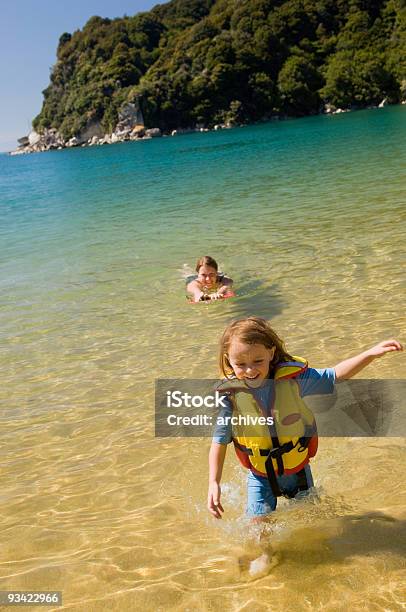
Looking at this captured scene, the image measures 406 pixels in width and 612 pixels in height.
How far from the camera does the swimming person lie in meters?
2.71

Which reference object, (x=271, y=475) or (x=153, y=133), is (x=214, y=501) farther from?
(x=153, y=133)

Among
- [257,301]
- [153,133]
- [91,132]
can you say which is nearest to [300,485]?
[257,301]

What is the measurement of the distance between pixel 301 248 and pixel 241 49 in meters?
123

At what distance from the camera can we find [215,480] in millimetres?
2701

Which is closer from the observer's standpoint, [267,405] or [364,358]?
[364,358]

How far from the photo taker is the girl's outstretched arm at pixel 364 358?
8.35 feet

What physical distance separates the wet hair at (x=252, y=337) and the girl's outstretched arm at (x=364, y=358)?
0.90 ft

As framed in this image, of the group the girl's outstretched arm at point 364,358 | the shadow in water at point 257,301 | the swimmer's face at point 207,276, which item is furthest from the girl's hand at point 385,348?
the swimmer's face at point 207,276

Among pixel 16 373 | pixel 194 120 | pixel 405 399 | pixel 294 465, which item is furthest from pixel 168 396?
pixel 194 120

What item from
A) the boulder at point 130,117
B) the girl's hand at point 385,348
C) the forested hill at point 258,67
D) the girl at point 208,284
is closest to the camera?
the girl's hand at point 385,348

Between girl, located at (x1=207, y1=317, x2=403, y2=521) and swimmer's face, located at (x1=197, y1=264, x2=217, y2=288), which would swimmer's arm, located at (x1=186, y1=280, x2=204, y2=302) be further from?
girl, located at (x1=207, y1=317, x2=403, y2=521)

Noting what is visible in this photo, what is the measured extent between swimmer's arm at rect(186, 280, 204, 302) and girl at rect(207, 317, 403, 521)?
5030 millimetres

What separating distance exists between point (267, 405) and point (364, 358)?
53 cm

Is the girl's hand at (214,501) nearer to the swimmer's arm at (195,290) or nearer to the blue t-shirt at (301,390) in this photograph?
the blue t-shirt at (301,390)
